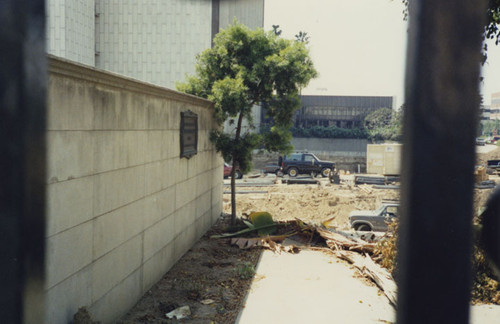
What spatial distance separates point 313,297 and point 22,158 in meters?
7.80

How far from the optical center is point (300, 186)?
90.0ft

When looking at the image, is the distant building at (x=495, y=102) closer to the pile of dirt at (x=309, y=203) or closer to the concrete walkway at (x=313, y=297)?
the concrete walkway at (x=313, y=297)

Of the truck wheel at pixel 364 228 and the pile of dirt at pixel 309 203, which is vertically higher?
the truck wheel at pixel 364 228

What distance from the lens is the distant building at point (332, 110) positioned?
4997 centimetres

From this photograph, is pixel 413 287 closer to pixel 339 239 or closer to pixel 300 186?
pixel 339 239

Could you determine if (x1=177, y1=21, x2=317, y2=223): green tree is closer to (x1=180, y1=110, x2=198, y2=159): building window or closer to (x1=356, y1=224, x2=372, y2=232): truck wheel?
(x1=180, y1=110, x2=198, y2=159): building window

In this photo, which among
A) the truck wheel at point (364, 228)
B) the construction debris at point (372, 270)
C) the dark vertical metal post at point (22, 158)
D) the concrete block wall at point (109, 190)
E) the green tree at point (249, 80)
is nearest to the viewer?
the dark vertical metal post at point (22, 158)

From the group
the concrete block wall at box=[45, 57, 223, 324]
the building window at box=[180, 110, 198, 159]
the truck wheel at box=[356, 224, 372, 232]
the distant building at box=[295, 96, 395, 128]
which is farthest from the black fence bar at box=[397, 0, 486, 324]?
the distant building at box=[295, 96, 395, 128]

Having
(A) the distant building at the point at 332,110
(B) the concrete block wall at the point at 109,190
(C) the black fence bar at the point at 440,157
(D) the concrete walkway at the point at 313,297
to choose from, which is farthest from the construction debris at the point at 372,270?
(A) the distant building at the point at 332,110

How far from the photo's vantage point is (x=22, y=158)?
0.54 m

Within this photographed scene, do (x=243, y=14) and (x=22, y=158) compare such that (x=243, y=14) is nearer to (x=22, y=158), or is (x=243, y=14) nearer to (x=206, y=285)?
(x=206, y=285)

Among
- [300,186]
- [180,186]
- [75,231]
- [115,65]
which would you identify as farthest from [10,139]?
[115,65]

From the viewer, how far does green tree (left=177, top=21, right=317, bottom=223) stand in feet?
39.8

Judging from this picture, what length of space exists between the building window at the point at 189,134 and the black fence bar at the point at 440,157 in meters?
8.87
